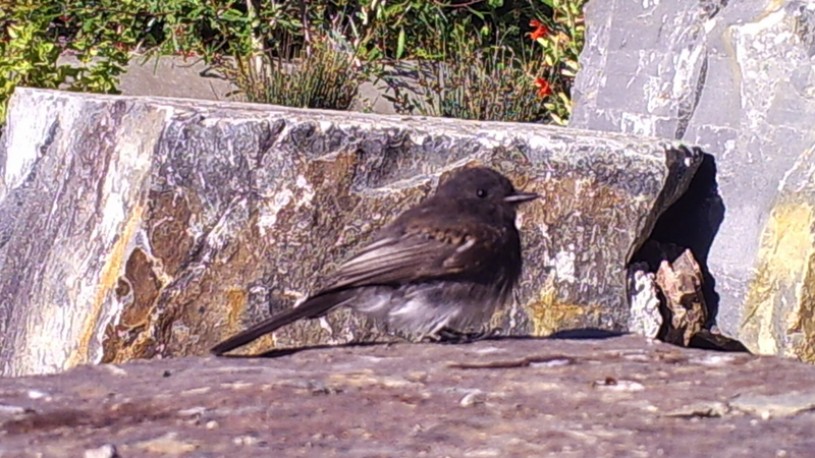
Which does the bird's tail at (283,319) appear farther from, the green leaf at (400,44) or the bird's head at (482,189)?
the green leaf at (400,44)

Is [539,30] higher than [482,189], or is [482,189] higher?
[539,30]

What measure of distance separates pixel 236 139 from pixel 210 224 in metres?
0.29

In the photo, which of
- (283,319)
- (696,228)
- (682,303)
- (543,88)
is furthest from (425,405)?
(543,88)

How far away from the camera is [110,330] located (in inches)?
185

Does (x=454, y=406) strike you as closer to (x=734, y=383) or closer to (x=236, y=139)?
(x=734, y=383)

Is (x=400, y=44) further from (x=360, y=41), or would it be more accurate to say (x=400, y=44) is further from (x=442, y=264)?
(x=442, y=264)

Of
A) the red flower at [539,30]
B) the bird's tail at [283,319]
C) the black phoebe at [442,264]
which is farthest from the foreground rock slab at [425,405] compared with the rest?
the red flower at [539,30]

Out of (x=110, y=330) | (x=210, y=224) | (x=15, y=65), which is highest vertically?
(x=15, y=65)

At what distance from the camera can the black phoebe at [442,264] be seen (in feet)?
14.8

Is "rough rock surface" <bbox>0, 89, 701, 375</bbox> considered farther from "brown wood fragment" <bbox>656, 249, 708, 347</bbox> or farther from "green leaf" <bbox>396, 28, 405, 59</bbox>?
"green leaf" <bbox>396, 28, 405, 59</bbox>

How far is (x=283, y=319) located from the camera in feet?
14.0

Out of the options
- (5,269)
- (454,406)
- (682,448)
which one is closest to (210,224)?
(5,269)

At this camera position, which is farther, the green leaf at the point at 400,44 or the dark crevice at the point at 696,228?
the green leaf at the point at 400,44

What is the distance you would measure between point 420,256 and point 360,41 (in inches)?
226
